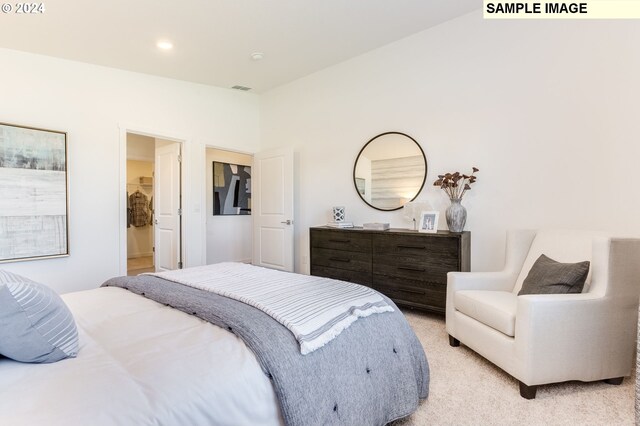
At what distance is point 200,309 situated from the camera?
1.43 metres

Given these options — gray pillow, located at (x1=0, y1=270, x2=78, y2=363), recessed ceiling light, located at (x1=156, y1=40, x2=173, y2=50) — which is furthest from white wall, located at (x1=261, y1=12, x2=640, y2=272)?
gray pillow, located at (x1=0, y1=270, x2=78, y2=363)

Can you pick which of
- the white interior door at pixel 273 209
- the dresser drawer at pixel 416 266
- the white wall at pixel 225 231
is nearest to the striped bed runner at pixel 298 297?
the dresser drawer at pixel 416 266

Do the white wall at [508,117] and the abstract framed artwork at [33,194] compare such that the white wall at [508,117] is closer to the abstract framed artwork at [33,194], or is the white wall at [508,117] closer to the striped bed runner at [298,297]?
the striped bed runner at [298,297]

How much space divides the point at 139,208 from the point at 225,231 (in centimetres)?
255

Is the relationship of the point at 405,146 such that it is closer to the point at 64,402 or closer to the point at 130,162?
the point at 64,402

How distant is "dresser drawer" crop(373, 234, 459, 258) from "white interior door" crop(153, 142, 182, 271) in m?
2.82

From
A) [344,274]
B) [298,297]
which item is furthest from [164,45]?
[298,297]

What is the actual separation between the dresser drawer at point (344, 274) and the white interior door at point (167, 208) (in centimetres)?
201

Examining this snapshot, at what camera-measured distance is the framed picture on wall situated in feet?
10.6

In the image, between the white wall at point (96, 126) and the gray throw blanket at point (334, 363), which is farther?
the white wall at point (96, 126)

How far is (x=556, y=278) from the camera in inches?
82.7

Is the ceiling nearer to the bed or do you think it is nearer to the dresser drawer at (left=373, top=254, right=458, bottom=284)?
the dresser drawer at (left=373, top=254, right=458, bottom=284)

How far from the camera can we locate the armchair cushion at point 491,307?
2.02 metres

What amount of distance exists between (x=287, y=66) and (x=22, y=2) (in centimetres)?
252
